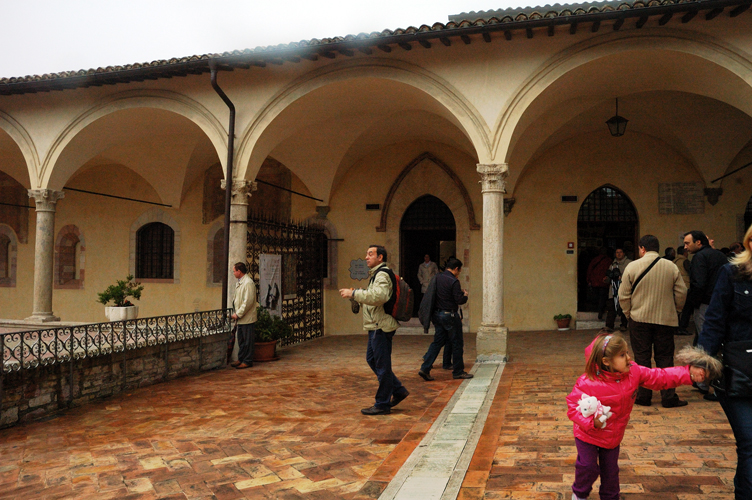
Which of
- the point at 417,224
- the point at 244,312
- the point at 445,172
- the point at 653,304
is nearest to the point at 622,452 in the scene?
the point at 653,304

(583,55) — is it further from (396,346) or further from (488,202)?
(396,346)

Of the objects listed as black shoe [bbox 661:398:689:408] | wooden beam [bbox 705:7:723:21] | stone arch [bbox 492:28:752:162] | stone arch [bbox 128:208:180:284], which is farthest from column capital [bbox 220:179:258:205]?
wooden beam [bbox 705:7:723:21]

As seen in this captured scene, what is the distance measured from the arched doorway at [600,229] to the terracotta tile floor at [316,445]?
5.96 metres

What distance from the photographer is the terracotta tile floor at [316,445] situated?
353 cm

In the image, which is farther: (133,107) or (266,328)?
(133,107)

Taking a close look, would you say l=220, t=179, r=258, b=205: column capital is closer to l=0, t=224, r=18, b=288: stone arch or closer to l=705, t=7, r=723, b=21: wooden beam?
l=705, t=7, r=723, b=21: wooden beam

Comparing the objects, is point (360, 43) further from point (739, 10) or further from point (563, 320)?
point (563, 320)

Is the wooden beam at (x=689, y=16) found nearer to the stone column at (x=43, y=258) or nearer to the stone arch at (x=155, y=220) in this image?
the stone column at (x=43, y=258)

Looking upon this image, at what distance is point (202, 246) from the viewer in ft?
46.1

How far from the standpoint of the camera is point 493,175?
8141 mm

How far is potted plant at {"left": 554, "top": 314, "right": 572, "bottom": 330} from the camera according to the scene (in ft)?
38.9

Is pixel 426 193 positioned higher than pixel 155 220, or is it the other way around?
pixel 426 193

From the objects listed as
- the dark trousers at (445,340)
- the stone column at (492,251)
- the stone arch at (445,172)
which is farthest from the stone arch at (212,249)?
the dark trousers at (445,340)

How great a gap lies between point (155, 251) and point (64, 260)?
265 centimetres
